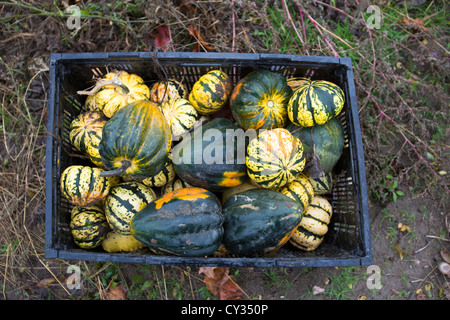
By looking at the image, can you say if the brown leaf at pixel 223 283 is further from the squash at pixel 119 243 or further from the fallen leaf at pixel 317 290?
the squash at pixel 119 243

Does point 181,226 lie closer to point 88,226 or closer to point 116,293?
point 88,226

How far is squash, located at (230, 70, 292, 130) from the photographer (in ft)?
8.11

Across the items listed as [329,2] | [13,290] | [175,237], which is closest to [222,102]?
[175,237]

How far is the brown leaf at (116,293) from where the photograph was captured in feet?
10.3

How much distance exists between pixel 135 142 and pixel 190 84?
0.93 m

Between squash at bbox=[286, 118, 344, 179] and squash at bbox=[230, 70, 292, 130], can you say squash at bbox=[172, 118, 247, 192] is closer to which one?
squash at bbox=[230, 70, 292, 130]

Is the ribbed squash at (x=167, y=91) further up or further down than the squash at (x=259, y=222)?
further up

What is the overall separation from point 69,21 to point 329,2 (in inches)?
100

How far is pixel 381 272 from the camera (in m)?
3.18

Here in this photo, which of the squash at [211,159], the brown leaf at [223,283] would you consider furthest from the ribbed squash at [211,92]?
the brown leaf at [223,283]

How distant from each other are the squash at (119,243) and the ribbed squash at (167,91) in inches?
41.8

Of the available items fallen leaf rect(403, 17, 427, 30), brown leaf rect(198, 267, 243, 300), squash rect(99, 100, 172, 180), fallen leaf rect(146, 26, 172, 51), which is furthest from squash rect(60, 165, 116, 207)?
fallen leaf rect(403, 17, 427, 30)

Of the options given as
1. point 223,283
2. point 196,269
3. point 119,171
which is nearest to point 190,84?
point 119,171
